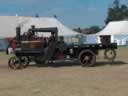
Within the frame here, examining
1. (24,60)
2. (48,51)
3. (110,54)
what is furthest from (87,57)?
(24,60)

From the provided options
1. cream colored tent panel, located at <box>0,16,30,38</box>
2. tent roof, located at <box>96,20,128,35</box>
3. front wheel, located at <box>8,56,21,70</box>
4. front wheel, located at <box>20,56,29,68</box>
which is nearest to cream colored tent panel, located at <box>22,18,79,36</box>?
cream colored tent panel, located at <box>0,16,30,38</box>

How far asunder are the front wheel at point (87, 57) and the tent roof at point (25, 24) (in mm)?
47682

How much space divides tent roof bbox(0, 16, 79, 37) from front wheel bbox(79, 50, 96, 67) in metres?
47.7

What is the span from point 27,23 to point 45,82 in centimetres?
6229

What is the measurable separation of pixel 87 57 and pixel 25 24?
53.2 meters

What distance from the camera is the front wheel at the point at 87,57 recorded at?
25312 mm

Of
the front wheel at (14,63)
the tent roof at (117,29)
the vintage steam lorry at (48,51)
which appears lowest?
the front wheel at (14,63)

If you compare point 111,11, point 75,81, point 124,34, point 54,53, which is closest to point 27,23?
point 124,34

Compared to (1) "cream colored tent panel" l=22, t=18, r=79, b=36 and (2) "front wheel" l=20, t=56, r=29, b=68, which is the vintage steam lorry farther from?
(1) "cream colored tent panel" l=22, t=18, r=79, b=36

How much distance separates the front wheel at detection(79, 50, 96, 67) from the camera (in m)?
25.3

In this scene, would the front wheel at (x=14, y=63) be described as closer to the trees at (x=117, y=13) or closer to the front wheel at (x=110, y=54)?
the front wheel at (x=110, y=54)

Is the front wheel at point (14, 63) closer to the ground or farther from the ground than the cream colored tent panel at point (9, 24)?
closer to the ground

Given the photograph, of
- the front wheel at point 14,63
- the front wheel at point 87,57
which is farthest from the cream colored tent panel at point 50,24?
the front wheel at point 87,57

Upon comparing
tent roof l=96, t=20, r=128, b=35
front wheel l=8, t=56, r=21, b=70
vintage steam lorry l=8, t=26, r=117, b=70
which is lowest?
front wheel l=8, t=56, r=21, b=70
